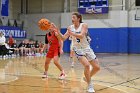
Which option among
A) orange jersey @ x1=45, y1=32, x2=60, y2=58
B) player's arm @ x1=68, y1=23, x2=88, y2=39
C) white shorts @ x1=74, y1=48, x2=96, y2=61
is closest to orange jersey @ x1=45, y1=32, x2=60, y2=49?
orange jersey @ x1=45, y1=32, x2=60, y2=58

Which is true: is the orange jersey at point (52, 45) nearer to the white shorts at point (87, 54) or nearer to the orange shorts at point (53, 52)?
the orange shorts at point (53, 52)

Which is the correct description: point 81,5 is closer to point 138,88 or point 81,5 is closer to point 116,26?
point 116,26

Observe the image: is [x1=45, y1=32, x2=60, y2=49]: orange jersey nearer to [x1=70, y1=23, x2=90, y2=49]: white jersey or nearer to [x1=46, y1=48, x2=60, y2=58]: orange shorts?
[x1=46, y1=48, x2=60, y2=58]: orange shorts

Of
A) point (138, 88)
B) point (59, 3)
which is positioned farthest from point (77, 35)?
point (59, 3)

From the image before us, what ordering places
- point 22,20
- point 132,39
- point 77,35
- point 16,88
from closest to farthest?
1. point 77,35
2. point 16,88
3. point 132,39
4. point 22,20

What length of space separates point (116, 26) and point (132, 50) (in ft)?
8.54

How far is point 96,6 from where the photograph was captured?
99.3 ft

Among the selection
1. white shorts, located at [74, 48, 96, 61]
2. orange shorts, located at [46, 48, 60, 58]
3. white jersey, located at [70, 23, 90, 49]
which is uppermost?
white jersey, located at [70, 23, 90, 49]

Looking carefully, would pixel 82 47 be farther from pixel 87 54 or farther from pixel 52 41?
pixel 52 41

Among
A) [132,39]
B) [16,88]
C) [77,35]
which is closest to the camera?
[77,35]

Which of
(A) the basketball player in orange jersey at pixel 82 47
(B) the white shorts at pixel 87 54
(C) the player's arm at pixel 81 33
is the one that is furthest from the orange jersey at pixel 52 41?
(C) the player's arm at pixel 81 33

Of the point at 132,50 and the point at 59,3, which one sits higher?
the point at 59,3

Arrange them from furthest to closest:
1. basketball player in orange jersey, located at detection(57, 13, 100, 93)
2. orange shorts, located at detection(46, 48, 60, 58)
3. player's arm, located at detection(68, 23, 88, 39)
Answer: orange shorts, located at detection(46, 48, 60, 58)
basketball player in orange jersey, located at detection(57, 13, 100, 93)
player's arm, located at detection(68, 23, 88, 39)

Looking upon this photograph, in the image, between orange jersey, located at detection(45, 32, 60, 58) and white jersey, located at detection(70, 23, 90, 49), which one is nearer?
white jersey, located at detection(70, 23, 90, 49)
